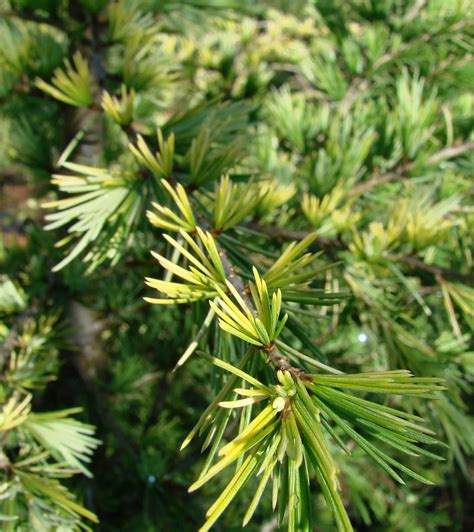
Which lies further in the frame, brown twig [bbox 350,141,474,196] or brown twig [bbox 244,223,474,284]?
brown twig [bbox 350,141,474,196]

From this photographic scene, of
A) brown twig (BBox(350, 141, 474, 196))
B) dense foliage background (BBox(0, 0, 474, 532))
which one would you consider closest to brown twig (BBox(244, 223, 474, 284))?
dense foliage background (BBox(0, 0, 474, 532))

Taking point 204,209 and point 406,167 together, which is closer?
point 204,209

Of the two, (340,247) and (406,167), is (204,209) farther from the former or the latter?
(406,167)

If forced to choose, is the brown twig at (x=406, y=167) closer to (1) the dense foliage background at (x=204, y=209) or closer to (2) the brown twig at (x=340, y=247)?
(1) the dense foliage background at (x=204, y=209)

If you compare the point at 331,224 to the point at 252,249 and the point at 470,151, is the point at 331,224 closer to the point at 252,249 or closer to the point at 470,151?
the point at 252,249

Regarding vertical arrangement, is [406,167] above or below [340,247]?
above

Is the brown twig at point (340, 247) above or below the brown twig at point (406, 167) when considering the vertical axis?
below

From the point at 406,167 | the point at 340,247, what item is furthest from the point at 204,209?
the point at 406,167

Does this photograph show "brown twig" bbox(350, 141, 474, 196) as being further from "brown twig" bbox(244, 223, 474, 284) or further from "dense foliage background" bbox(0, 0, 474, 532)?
"brown twig" bbox(244, 223, 474, 284)

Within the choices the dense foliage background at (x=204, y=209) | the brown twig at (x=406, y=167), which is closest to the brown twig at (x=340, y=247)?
the dense foliage background at (x=204, y=209)
